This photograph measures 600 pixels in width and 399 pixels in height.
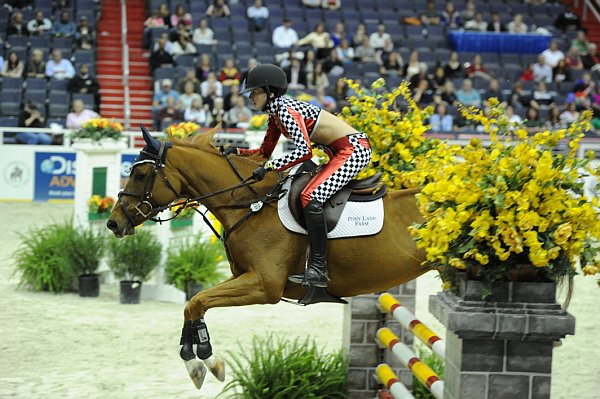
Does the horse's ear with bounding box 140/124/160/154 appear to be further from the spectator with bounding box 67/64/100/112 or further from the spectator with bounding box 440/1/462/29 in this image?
the spectator with bounding box 440/1/462/29

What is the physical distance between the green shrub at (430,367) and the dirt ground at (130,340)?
0.79 metres

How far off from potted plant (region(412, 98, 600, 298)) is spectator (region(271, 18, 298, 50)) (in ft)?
51.6

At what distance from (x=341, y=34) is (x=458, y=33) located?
9.13 feet

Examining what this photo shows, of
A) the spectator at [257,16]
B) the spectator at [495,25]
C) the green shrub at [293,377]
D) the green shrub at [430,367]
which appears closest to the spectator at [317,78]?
the spectator at [257,16]

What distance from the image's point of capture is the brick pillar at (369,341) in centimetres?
625

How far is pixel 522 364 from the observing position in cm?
347

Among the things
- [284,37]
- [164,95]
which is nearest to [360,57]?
[284,37]

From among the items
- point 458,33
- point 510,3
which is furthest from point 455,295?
point 510,3

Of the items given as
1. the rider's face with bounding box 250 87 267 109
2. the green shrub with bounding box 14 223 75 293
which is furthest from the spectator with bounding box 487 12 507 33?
the rider's face with bounding box 250 87 267 109

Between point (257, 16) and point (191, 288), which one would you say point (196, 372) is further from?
point (257, 16)

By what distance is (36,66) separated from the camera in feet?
58.3

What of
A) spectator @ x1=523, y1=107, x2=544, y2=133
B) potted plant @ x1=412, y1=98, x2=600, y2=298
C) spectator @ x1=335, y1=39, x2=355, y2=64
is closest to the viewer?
potted plant @ x1=412, y1=98, x2=600, y2=298

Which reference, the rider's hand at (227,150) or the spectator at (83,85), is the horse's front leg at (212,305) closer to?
the rider's hand at (227,150)

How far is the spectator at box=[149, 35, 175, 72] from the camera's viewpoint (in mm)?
18438
